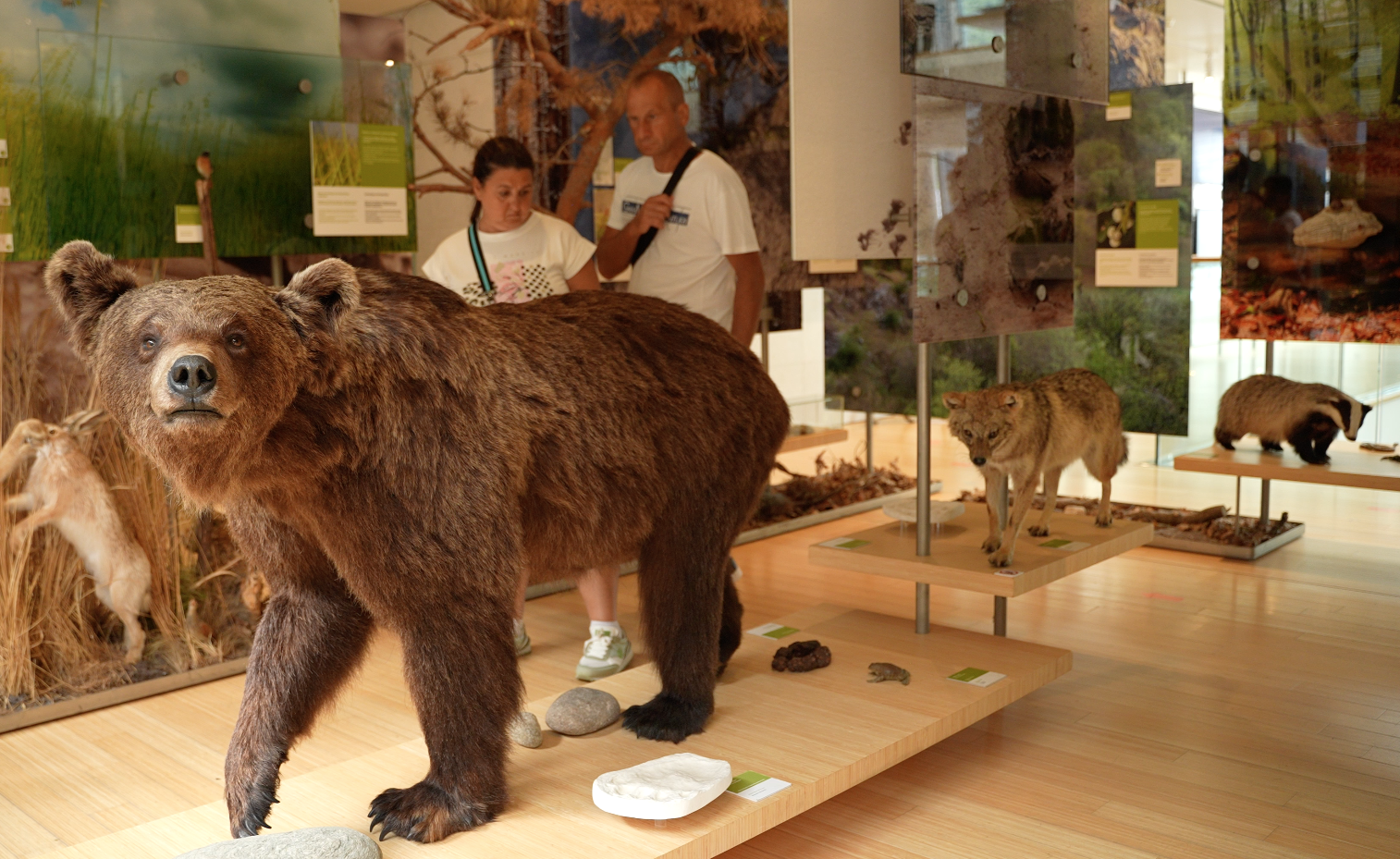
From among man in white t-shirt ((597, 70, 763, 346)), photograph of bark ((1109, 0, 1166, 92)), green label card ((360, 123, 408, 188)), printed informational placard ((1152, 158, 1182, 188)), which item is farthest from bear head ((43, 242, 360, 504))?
photograph of bark ((1109, 0, 1166, 92))

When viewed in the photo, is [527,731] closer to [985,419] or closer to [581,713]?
[581,713]

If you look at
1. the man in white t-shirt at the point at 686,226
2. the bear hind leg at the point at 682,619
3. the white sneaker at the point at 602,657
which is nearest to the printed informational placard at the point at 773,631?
the white sneaker at the point at 602,657

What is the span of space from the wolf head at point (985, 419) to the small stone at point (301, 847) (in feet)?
6.74

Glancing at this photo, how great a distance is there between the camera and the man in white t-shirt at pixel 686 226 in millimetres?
4207

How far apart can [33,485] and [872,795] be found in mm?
3072

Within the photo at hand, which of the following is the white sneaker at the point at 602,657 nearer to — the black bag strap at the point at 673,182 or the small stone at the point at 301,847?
the black bag strap at the point at 673,182

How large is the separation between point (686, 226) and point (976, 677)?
1.89 m

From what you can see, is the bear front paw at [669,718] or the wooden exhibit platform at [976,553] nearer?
the bear front paw at [669,718]

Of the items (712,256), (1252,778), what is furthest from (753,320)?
(1252,778)

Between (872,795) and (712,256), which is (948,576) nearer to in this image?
(872,795)

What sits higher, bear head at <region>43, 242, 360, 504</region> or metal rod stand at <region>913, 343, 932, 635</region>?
bear head at <region>43, 242, 360, 504</region>

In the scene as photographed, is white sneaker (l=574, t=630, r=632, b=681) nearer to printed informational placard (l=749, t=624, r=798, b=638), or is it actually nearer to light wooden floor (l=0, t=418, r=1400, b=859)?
light wooden floor (l=0, t=418, r=1400, b=859)

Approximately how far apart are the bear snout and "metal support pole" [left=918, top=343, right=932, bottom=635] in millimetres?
2351

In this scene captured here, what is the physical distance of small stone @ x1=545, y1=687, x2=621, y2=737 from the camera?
305 cm
